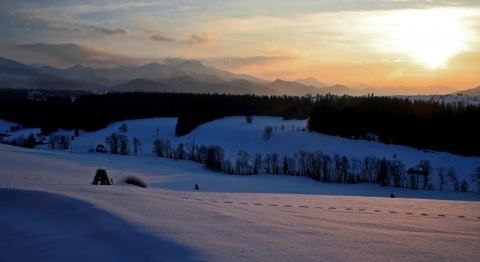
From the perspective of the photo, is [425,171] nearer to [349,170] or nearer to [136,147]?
[349,170]

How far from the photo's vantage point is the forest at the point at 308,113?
81.8 meters

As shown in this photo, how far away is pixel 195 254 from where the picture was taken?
17.8 ft

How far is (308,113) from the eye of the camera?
136875mm

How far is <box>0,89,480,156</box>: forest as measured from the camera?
81.8m

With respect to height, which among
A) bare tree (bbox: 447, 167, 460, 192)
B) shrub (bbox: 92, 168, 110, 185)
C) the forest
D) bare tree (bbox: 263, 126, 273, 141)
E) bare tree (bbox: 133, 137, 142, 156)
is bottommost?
bare tree (bbox: 447, 167, 460, 192)

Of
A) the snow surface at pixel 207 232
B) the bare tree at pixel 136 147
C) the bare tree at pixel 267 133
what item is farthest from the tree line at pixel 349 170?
the snow surface at pixel 207 232

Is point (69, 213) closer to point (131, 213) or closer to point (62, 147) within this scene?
point (131, 213)

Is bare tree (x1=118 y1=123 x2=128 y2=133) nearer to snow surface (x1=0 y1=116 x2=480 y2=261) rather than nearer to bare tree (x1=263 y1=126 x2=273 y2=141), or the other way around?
bare tree (x1=263 y1=126 x2=273 y2=141)

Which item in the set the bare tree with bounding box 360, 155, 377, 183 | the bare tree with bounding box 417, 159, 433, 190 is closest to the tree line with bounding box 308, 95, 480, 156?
→ the bare tree with bounding box 417, 159, 433, 190

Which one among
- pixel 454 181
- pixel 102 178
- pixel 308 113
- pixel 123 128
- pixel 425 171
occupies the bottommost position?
pixel 454 181

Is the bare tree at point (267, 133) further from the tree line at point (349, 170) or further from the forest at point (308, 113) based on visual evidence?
the tree line at point (349, 170)

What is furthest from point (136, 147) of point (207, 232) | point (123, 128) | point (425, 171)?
point (207, 232)

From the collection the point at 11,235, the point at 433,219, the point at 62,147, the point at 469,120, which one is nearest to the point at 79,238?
the point at 11,235

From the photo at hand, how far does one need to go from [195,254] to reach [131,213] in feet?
8.77
